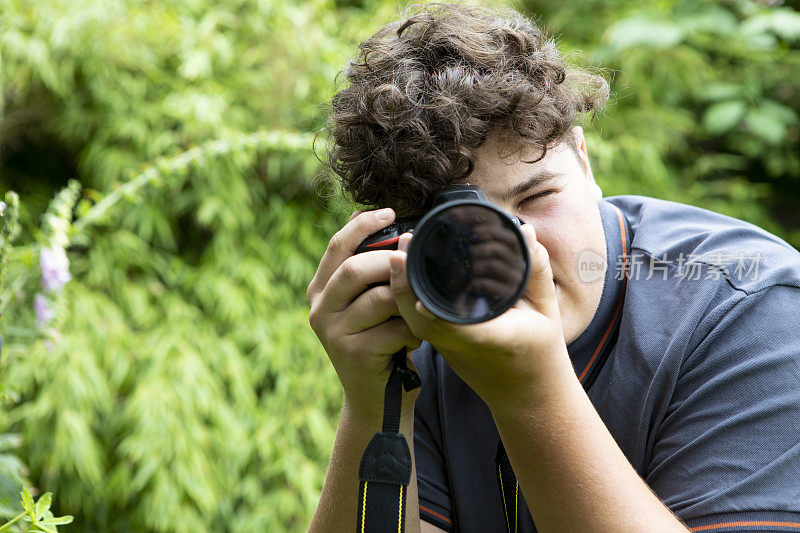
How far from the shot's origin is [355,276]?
2.72 feet

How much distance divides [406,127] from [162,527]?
4.65 feet

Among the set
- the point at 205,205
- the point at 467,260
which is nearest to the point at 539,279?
the point at 467,260

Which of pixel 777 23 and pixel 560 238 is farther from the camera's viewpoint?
pixel 777 23

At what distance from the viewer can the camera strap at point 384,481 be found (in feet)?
2.69

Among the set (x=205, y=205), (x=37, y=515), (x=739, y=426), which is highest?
(x=205, y=205)

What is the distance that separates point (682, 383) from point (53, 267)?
1.01 meters

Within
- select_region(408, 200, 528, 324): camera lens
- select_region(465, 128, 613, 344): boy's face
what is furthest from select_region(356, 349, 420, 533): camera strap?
select_region(465, 128, 613, 344): boy's face

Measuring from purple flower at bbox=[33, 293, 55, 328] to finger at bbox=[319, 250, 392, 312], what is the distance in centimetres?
62

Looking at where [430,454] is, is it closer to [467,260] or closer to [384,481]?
[384,481]

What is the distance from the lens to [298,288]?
87.0 inches

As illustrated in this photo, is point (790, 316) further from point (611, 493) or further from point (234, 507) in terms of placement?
point (234, 507)

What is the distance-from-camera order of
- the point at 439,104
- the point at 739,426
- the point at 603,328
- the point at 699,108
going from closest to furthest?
the point at 739,426, the point at 439,104, the point at 603,328, the point at 699,108

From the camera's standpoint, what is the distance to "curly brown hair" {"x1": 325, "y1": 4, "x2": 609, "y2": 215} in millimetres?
905

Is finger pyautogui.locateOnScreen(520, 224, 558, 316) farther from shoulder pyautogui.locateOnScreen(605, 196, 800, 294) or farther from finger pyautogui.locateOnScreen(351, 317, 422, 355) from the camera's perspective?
shoulder pyautogui.locateOnScreen(605, 196, 800, 294)
